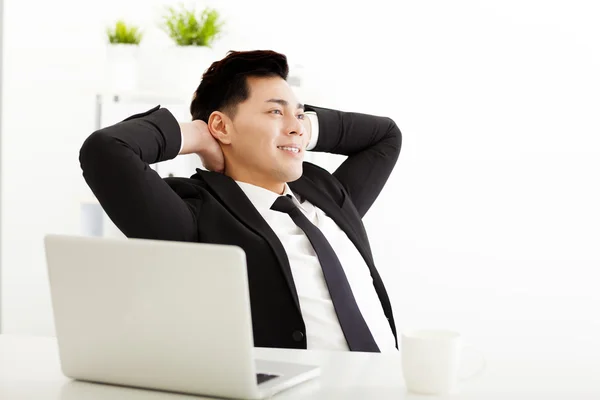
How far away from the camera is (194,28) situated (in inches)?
133

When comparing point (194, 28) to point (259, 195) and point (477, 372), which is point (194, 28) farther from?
point (477, 372)

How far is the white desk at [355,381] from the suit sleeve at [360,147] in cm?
101

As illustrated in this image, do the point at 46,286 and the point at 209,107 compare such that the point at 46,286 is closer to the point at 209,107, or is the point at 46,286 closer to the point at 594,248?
the point at 209,107

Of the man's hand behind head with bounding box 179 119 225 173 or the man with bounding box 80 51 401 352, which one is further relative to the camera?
the man's hand behind head with bounding box 179 119 225 173

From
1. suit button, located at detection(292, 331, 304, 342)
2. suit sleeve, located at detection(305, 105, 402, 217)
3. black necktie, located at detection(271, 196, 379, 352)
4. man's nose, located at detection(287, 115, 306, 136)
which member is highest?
man's nose, located at detection(287, 115, 306, 136)

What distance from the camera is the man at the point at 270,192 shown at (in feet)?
6.15

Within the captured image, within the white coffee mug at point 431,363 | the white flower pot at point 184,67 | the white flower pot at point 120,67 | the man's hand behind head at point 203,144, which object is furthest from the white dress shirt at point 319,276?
the white flower pot at point 120,67

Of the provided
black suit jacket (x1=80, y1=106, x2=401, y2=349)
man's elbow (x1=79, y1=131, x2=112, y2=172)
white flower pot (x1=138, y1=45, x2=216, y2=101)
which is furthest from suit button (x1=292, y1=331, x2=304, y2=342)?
white flower pot (x1=138, y1=45, x2=216, y2=101)

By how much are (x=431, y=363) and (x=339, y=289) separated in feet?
2.70

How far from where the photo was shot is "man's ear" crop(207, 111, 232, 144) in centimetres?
223

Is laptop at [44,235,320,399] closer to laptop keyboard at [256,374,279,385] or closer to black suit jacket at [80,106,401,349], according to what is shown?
laptop keyboard at [256,374,279,385]

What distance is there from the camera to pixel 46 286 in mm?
3709

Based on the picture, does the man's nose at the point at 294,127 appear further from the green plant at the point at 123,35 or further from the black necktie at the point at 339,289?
the green plant at the point at 123,35

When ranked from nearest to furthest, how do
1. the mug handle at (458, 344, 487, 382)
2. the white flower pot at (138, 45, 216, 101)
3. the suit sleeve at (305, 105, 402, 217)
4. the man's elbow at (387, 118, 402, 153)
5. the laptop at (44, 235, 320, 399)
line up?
the laptop at (44, 235, 320, 399) → the mug handle at (458, 344, 487, 382) → the suit sleeve at (305, 105, 402, 217) → the man's elbow at (387, 118, 402, 153) → the white flower pot at (138, 45, 216, 101)
